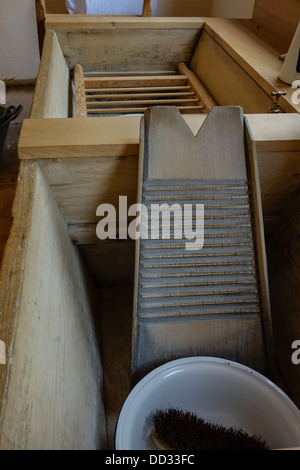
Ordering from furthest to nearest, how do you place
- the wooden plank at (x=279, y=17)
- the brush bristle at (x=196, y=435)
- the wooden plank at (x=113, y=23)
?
1. the wooden plank at (x=113, y=23)
2. the wooden plank at (x=279, y=17)
3. the brush bristle at (x=196, y=435)

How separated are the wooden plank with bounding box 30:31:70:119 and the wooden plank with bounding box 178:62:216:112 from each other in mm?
647

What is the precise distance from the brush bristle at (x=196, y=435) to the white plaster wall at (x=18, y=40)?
9.99ft

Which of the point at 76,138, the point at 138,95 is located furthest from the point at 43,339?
the point at 138,95

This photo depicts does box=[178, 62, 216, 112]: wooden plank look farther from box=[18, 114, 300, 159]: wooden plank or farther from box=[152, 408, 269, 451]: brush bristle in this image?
box=[152, 408, 269, 451]: brush bristle

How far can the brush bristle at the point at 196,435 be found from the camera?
838mm

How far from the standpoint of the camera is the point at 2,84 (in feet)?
10.1

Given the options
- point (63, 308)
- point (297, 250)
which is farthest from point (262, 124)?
point (63, 308)

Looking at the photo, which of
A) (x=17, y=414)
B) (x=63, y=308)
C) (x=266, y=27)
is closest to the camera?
(x=17, y=414)

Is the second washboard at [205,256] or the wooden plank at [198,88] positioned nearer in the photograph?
the second washboard at [205,256]

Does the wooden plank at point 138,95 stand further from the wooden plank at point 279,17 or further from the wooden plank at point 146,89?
the wooden plank at point 279,17

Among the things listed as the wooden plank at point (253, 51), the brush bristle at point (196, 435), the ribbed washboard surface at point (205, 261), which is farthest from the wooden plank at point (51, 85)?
the brush bristle at point (196, 435)

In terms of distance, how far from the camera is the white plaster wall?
279 centimetres
